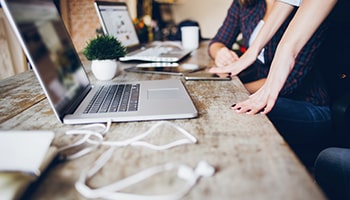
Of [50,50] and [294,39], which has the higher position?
[50,50]

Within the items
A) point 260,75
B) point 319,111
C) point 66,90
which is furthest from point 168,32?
point 66,90

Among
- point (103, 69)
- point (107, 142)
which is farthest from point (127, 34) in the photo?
point (107, 142)

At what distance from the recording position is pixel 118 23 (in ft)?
5.43

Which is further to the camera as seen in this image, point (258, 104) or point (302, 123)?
point (302, 123)

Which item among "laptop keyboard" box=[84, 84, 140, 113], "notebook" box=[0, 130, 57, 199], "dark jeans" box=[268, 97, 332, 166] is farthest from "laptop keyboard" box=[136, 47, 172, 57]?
"notebook" box=[0, 130, 57, 199]

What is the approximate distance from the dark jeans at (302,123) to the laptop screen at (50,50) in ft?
2.17

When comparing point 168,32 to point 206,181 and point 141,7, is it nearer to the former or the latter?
point 141,7

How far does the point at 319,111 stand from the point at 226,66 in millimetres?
386

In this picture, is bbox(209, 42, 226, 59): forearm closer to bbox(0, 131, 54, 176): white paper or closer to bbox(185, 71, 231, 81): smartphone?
bbox(185, 71, 231, 81): smartphone

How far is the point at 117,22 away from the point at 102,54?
26.4 inches

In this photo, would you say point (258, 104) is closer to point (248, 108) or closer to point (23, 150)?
point (248, 108)

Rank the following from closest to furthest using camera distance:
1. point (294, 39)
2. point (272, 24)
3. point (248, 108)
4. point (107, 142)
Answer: point (107, 142) < point (248, 108) < point (294, 39) < point (272, 24)

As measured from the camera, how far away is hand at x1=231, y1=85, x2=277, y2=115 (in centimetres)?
71

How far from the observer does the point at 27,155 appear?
432 mm
